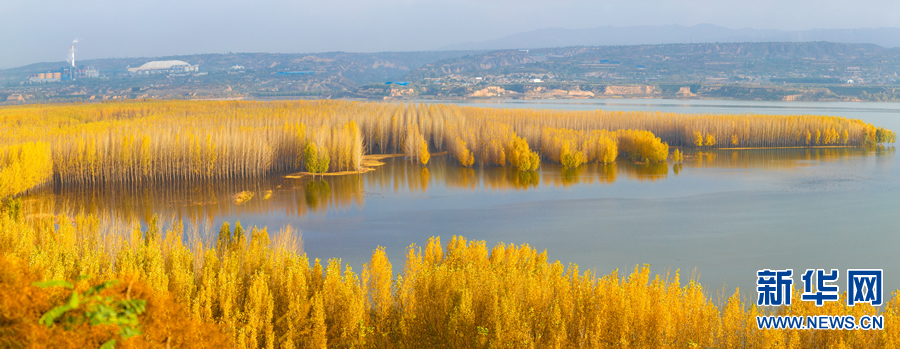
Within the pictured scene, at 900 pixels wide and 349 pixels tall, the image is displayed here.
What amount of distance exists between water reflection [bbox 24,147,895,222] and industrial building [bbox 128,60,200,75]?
15483cm

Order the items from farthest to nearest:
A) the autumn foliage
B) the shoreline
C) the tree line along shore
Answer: the shoreline, the tree line along shore, the autumn foliage

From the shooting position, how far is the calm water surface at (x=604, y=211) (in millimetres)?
22594

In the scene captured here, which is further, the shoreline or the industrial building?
the industrial building

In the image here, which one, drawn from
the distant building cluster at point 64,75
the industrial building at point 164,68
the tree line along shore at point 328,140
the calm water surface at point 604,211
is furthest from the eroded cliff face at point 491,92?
the calm water surface at point 604,211

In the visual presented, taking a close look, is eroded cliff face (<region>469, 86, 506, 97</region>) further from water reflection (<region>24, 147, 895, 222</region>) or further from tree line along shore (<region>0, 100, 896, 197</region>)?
water reflection (<region>24, 147, 895, 222</region>)

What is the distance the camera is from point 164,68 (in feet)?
608

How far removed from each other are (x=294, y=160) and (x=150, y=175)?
8810mm

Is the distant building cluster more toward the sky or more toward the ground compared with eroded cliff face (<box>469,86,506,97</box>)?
more toward the sky

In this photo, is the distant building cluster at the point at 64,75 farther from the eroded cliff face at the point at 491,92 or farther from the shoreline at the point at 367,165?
the shoreline at the point at 367,165

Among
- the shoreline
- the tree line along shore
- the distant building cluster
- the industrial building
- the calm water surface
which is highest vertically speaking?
the industrial building

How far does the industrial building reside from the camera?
182 metres

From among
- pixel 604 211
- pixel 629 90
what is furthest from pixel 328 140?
pixel 629 90

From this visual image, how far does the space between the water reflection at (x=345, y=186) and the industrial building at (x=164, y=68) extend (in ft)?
508

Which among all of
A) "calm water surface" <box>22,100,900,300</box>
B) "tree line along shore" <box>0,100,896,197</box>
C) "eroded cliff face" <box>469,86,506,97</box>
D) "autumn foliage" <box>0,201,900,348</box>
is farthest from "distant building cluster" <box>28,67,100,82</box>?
"autumn foliage" <box>0,201,900,348</box>
